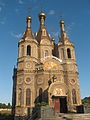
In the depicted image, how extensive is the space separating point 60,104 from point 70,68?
902 cm

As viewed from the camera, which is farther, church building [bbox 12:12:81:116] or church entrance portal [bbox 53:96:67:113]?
church building [bbox 12:12:81:116]

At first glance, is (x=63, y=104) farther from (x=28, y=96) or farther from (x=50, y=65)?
(x=50, y=65)

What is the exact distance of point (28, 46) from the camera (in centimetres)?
3591

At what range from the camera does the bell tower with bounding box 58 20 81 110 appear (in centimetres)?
3156

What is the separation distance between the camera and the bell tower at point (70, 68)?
3156cm

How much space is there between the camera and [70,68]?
1363 inches

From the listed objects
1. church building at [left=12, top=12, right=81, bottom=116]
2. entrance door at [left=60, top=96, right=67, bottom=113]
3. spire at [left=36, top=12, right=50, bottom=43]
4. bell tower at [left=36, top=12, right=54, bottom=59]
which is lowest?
entrance door at [left=60, top=96, right=67, bottom=113]

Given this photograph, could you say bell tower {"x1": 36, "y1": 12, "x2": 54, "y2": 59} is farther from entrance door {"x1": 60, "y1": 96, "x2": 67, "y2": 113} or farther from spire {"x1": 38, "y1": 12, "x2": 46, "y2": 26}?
entrance door {"x1": 60, "y1": 96, "x2": 67, "y2": 113}

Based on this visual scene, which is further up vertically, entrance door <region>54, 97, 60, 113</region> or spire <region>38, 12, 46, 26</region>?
spire <region>38, 12, 46, 26</region>

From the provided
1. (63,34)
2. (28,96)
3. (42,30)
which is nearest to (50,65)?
Result: (28,96)

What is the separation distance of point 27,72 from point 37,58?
5.26 m

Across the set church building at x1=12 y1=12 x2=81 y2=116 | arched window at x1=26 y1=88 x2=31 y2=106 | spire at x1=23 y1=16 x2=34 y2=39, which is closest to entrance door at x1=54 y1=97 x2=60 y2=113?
church building at x1=12 y1=12 x2=81 y2=116

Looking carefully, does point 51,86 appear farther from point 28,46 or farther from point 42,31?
point 42,31

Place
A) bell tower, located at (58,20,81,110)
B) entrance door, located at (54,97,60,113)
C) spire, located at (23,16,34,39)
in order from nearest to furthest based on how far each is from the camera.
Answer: entrance door, located at (54,97,60,113) → bell tower, located at (58,20,81,110) → spire, located at (23,16,34,39)
